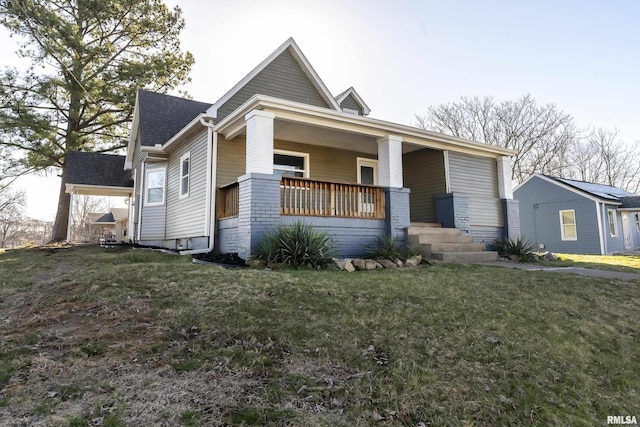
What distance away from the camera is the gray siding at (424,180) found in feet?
35.9

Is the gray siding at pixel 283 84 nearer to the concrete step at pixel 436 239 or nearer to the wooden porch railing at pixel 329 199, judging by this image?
the wooden porch railing at pixel 329 199

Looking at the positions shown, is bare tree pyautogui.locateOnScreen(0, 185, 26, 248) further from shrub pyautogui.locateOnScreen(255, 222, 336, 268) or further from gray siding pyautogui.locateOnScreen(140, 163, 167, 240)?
shrub pyautogui.locateOnScreen(255, 222, 336, 268)

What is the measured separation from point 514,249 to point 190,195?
357 inches

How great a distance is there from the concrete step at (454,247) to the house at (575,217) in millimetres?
11210

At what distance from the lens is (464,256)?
339 inches

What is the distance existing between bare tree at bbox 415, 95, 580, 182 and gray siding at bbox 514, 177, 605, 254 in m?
8.55

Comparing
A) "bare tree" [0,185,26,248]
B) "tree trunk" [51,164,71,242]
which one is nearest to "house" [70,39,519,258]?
"tree trunk" [51,164,71,242]

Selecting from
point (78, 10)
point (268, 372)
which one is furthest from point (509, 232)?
point (78, 10)

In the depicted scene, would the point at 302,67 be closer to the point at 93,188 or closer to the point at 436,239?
the point at 436,239

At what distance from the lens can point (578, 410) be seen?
2.40m

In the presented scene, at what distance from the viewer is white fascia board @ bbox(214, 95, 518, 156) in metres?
7.40

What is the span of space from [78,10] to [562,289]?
22.3 metres

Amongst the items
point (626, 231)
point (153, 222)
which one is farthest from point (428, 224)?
point (626, 231)

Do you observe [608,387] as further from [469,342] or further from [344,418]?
[344,418]
